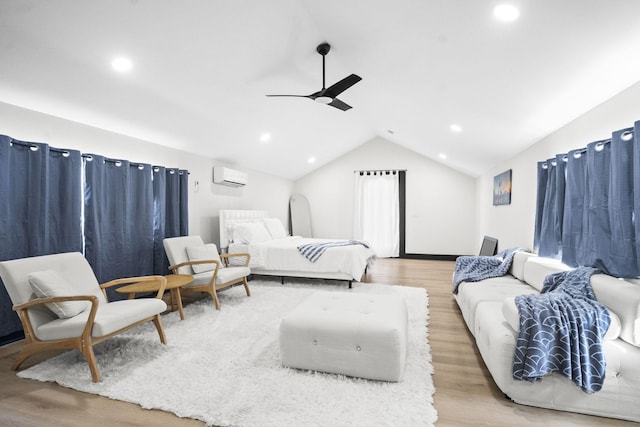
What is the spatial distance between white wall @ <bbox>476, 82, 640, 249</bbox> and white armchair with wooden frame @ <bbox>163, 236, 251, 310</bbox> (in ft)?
12.4

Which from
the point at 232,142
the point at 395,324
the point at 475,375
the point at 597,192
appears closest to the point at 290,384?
the point at 395,324

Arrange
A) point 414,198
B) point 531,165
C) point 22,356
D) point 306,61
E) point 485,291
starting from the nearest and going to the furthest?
1. point 22,356
2. point 485,291
3. point 306,61
4. point 531,165
5. point 414,198

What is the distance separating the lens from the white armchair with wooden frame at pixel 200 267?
3637 millimetres

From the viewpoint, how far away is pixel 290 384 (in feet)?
6.62

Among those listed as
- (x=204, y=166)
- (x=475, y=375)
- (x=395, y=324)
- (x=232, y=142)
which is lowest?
(x=475, y=375)

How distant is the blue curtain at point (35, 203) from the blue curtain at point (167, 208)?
1.02 m

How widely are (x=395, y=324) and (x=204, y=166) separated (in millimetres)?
4272

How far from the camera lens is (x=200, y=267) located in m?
3.92

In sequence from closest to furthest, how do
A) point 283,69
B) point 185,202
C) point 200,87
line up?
1. point 200,87
2. point 283,69
3. point 185,202

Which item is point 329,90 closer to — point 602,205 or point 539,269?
point 602,205

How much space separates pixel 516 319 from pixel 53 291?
3.15 metres

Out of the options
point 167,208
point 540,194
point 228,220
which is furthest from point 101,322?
Answer: point 540,194

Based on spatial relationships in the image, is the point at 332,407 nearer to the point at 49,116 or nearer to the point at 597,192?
the point at 597,192

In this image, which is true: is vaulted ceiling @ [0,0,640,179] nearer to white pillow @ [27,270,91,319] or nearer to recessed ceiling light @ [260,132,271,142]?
recessed ceiling light @ [260,132,271,142]
